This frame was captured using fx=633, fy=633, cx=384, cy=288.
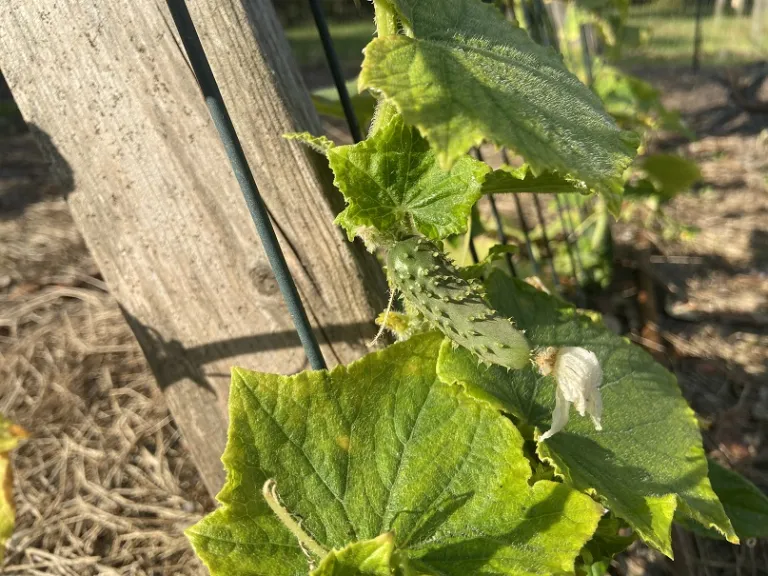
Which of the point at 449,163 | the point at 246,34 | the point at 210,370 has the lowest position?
the point at 210,370

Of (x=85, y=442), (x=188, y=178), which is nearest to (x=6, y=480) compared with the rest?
(x=188, y=178)

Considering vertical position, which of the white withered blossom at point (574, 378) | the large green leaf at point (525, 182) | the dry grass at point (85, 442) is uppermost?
the large green leaf at point (525, 182)

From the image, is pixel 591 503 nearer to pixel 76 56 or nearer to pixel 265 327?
pixel 265 327

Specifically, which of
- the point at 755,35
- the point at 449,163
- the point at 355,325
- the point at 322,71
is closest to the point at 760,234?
the point at 355,325

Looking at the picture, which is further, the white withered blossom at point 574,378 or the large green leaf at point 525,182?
the large green leaf at point 525,182

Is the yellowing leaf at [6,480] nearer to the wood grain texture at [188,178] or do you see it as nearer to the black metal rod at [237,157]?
the wood grain texture at [188,178]

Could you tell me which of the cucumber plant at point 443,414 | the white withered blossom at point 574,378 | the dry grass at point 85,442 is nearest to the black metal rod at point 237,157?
the cucumber plant at point 443,414

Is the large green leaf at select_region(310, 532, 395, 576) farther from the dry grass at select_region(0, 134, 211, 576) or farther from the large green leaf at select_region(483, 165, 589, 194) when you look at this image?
the dry grass at select_region(0, 134, 211, 576)
